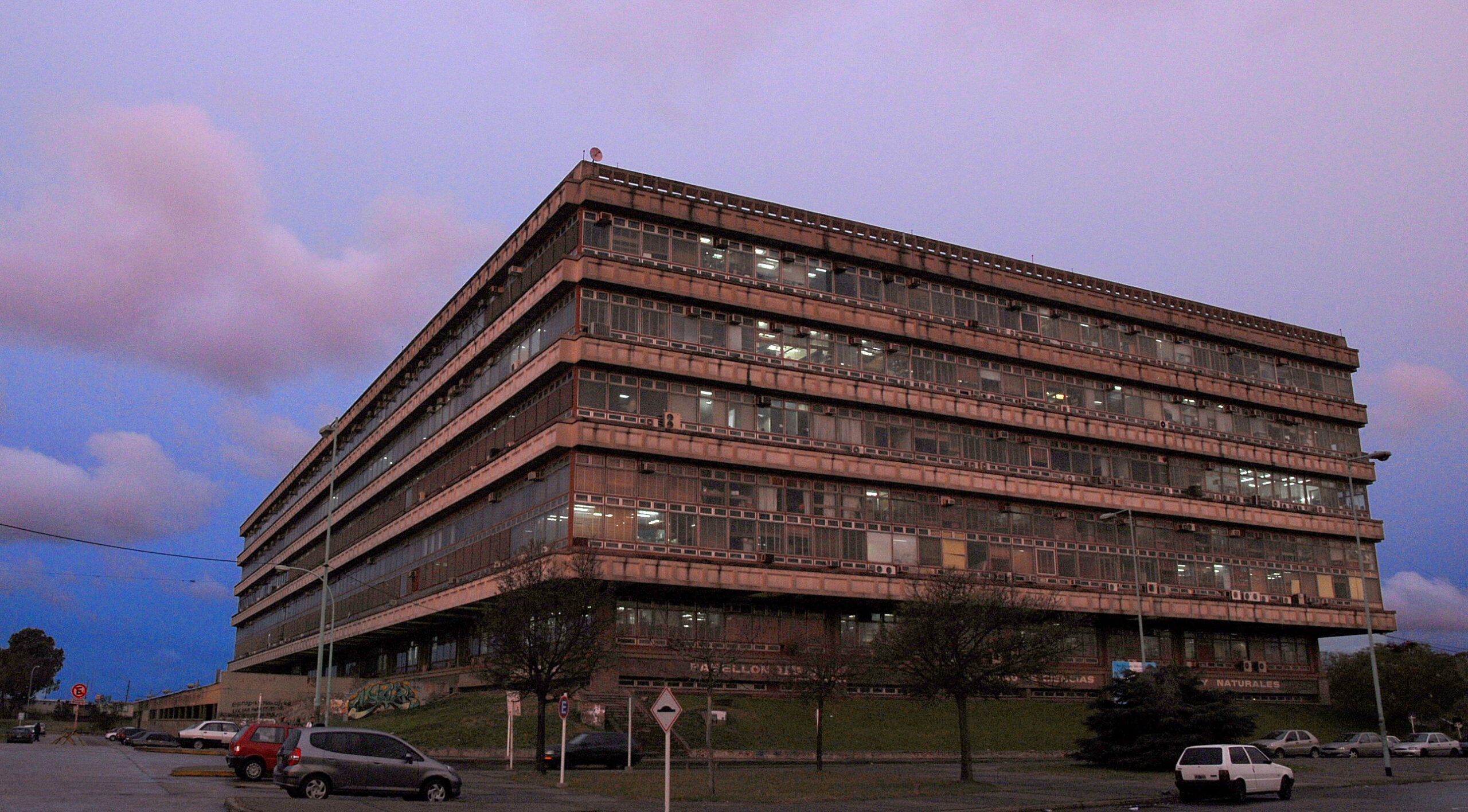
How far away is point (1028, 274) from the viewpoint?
6875cm

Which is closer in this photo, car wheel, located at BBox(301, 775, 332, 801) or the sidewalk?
the sidewalk

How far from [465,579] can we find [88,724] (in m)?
97.6

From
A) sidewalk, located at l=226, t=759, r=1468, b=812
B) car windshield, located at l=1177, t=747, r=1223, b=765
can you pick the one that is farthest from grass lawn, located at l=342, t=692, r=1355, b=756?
car windshield, located at l=1177, t=747, r=1223, b=765

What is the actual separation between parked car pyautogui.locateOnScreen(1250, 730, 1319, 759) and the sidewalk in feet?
19.0

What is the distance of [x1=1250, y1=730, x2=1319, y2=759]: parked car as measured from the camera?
5328 centimetres

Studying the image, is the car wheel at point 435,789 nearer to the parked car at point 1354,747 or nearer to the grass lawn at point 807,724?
the grass lawn at point 807,724

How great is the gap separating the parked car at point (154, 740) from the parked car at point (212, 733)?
6.16 m

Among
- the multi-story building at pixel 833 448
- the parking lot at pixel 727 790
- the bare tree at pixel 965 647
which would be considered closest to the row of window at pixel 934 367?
the multi-story building at pixel 833 448

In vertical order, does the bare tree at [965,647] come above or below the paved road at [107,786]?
above

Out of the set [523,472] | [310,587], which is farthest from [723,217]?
[310,587]

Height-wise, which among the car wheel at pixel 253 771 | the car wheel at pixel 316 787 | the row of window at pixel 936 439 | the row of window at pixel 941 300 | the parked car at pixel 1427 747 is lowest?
the parked car at pixel 1427 747

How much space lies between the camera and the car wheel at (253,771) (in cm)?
3316

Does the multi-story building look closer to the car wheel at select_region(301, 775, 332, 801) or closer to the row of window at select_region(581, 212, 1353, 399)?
the row of window at select_region(581, 212, 1353, 399)

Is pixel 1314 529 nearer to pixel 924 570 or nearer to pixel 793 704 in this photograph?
pixel 924 570
